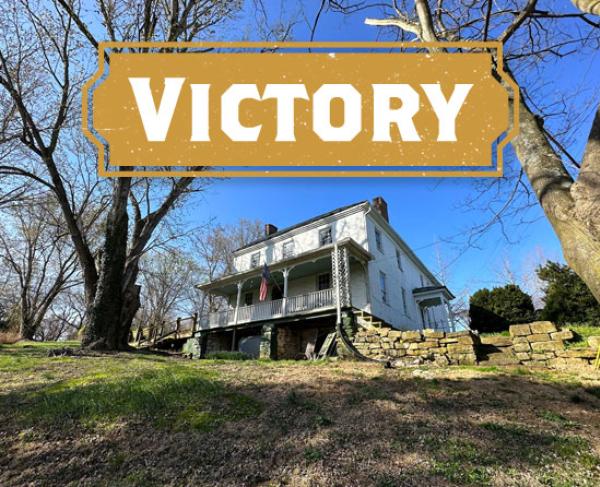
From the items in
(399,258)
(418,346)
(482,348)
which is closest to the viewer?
(482,348)

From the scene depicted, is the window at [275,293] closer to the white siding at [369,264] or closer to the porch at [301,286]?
the porch at [301,286]

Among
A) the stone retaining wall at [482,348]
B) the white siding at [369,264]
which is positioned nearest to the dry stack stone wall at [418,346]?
the stone retaining wall at [482,348]

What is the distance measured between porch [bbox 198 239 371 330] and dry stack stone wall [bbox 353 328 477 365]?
82.3 inches

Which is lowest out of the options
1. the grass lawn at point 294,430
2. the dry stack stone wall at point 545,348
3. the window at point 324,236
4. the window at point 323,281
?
the grass lawn at point 294,430

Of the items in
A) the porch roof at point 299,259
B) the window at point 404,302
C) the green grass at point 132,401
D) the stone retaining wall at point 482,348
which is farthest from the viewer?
the window at point 404,302

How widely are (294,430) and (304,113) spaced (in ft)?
12.2

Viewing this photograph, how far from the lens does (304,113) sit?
14.0ft

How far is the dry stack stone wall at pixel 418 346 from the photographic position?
8117 millimetres

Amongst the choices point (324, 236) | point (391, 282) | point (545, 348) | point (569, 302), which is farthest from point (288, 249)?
point (545, 348)

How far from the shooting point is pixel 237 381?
518 cm

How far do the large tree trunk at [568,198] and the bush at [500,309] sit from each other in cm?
1513

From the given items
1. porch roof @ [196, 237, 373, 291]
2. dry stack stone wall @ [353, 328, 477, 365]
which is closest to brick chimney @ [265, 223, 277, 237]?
porch roof @ [196, 237, 373, 291]

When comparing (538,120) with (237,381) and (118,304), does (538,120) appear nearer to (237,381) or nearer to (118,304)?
(237,381)

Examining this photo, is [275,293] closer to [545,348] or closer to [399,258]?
[399,258]
